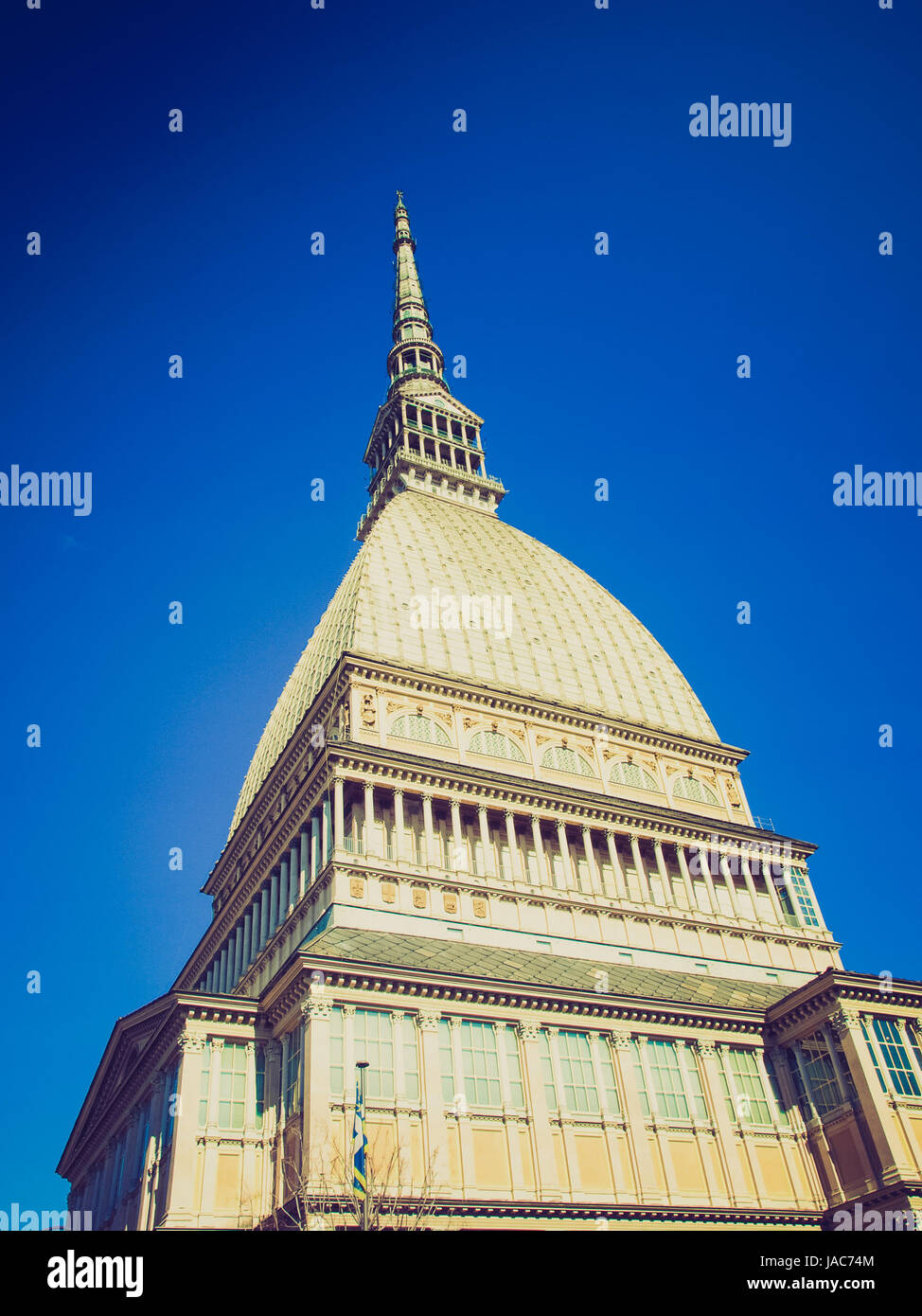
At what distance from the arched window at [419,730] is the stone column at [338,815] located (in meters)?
6.77

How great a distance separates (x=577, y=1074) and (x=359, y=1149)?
476 inches

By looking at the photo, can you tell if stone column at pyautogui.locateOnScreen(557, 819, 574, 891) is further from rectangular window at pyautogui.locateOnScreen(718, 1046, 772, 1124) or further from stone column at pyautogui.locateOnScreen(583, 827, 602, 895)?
rectangular window at pyautogui.locateOnScreen(718, 1046, 772, 1124)

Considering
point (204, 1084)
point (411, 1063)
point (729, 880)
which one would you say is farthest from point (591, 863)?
point (204, 1084)

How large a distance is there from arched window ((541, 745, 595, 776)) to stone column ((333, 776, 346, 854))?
47.8ft

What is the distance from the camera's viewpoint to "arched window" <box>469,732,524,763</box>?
193 feet

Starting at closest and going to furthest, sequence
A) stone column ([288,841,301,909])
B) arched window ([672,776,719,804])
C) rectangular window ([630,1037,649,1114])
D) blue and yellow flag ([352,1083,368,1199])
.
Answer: blue and yellow flag ([352,1083,368,1199]), rectangular window ([630,1037,649,1114]), stone column ([288,841,301,909]), arched window ([672,776,719,804])

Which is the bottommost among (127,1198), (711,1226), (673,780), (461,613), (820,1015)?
(711,1226)

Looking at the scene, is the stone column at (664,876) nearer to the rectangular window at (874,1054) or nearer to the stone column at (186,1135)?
the rectangular window at (874,1054)

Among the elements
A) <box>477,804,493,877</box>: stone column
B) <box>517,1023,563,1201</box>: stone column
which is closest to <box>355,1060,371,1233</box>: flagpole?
<box>517,1023,563,1201</box>: stone column

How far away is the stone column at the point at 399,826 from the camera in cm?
4984
